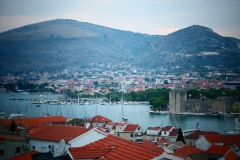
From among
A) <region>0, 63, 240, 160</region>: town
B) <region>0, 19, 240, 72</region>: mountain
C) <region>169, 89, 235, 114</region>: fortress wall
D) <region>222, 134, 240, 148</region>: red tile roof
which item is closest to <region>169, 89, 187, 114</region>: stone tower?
<region>169, 89, 235, 114</region>: fortress wall

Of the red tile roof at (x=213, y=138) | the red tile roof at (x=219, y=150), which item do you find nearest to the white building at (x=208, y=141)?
the red tile roof at (x=213, y=138)

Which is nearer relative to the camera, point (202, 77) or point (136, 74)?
point (202, 77)

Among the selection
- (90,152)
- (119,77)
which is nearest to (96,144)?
(90,152)

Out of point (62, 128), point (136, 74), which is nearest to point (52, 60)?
point (136, 74)

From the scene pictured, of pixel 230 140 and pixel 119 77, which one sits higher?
pixel 119 77

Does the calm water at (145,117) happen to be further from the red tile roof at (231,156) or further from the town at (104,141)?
the red tile roof at (231,156)

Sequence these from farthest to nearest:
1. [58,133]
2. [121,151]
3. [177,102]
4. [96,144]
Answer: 1. [177,102]
2. [58,133]
3. [96,144]
4. [121,151]

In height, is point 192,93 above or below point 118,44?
below

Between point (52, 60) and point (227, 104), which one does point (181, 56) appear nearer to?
point (52, 60)

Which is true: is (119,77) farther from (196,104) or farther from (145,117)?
(145,117)
